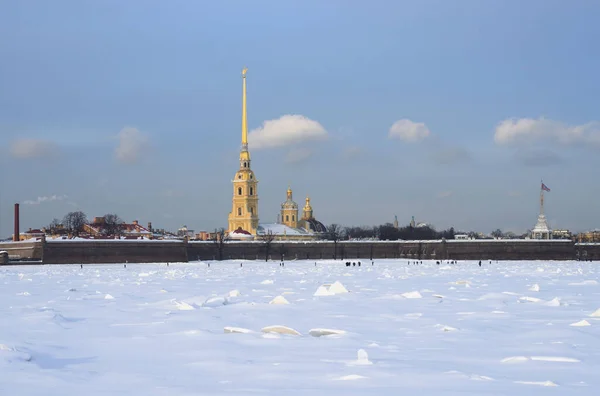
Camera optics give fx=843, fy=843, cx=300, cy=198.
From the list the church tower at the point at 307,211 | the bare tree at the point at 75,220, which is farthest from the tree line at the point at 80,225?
the church tower at the point at 307,211

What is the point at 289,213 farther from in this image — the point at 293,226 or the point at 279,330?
the point at 279,330

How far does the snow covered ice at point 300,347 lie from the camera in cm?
794

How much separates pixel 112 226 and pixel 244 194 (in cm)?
1823

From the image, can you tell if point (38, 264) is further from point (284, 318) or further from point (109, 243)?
point (284, 318)

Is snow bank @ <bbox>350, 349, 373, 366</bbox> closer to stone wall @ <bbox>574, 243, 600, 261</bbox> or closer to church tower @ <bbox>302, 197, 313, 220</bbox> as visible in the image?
stone wall @ <bbox>574, 243, 600, 261</bbox>

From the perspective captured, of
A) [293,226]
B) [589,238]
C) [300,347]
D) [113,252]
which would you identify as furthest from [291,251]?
[589,238]

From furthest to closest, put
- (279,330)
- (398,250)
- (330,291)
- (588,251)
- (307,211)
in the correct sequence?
(307,211)
(398,250)
(588,251)
(330,291)
(279,330)

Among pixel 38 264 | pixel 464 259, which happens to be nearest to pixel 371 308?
pixel 38 264

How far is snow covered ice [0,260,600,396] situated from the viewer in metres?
7.94

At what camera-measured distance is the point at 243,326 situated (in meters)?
12.9

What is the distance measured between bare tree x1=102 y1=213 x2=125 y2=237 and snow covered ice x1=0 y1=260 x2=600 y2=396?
7422 cm

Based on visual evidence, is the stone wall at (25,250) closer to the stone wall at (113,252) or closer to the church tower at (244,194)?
the stone wall at (113,252)

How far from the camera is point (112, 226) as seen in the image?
310ft

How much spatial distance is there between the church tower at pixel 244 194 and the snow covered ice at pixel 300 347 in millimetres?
87468
